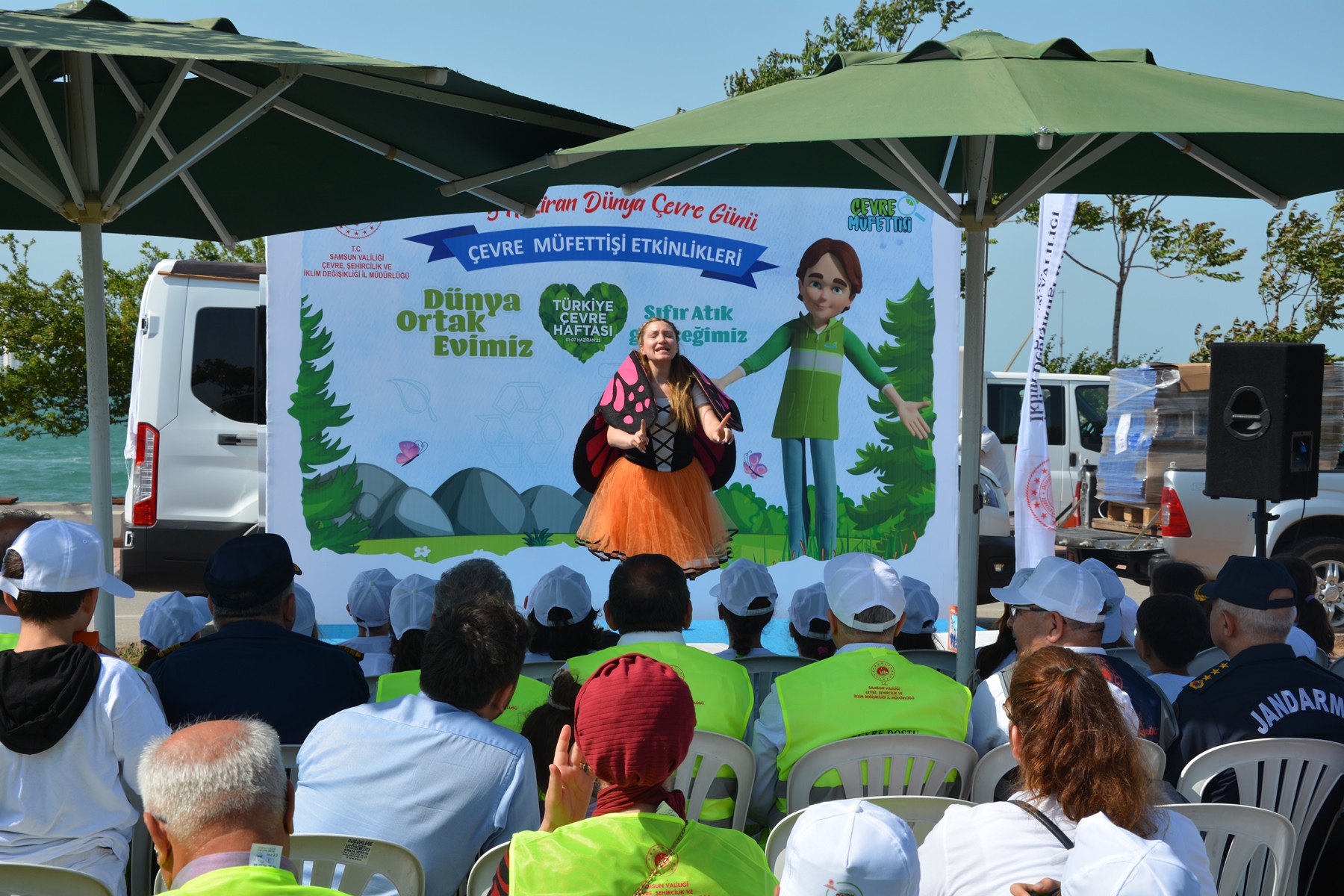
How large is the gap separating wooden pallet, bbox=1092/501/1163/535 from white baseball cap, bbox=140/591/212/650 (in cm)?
850

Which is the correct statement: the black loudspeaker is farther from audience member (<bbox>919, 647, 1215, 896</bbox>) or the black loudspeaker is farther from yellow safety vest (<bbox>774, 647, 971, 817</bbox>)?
audience member (<bbox>919, 647, 1215, 896</bbox>)

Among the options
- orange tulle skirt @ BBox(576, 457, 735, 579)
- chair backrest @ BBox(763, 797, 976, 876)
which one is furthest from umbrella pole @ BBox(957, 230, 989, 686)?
orange tulle skirt @ BBox(576, 457, 735, 579)

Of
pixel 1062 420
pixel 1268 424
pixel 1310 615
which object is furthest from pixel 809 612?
pixel 1062 420

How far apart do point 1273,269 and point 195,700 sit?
1800 cm

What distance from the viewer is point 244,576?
2828 millimetres

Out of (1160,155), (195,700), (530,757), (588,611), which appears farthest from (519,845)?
(1160,155)

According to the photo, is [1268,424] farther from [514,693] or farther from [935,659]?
[514,693]

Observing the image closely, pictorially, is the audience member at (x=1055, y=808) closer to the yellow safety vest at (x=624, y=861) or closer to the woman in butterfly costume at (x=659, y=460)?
the yellow safety vest at (x=624, y=861)

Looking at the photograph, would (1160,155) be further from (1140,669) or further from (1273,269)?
(1273,269)

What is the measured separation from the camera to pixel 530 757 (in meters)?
2.23

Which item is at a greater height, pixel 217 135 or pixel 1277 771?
pixel 217 135

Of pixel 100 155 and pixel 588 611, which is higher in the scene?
pixel 100 155

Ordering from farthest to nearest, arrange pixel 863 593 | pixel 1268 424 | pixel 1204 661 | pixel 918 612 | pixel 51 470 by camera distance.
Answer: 1. pixel 51 470
2. pixel 1268 424
3. pixel 918 612
4. pixel 1204 661
5. pixel 863 593

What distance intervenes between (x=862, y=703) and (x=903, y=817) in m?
0.46
